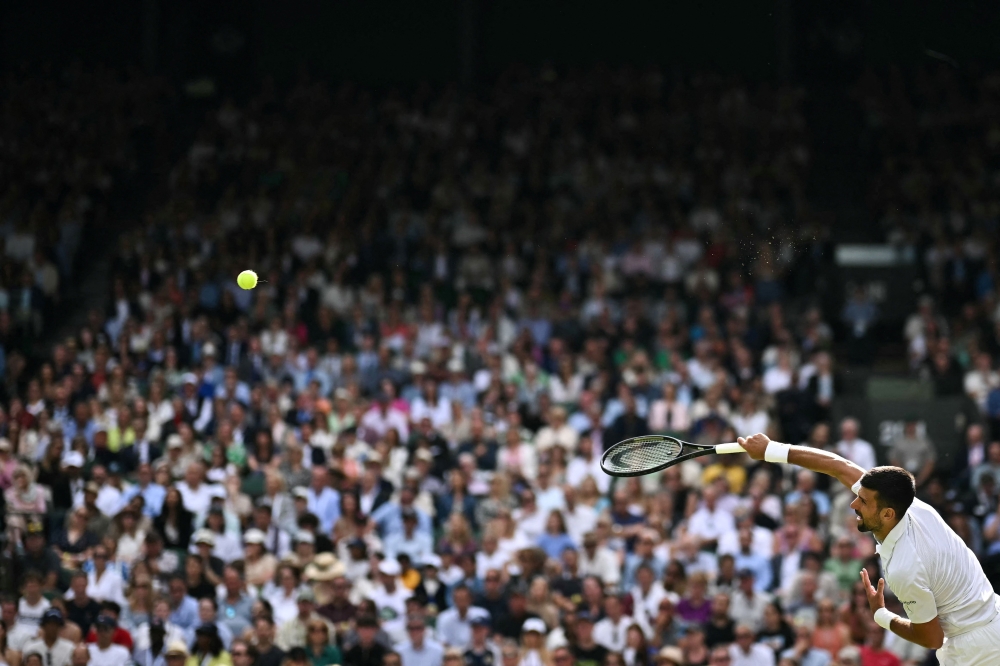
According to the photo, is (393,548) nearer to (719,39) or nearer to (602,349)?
(602,349)

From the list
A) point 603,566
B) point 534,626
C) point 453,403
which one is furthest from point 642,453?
point 453,403

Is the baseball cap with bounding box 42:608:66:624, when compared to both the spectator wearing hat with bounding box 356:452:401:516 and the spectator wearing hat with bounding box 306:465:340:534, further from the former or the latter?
the spectator wearing hat with bounding box 356:452:401:516

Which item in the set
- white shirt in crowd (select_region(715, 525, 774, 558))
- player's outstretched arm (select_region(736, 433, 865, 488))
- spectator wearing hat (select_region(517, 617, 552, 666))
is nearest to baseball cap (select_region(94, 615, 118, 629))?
spectator wearing hat (select_region(517, 617, 552, 666))

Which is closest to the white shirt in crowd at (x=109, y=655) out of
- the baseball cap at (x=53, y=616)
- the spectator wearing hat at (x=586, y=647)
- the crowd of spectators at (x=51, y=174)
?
the baseball cap at (x=53, y=616)

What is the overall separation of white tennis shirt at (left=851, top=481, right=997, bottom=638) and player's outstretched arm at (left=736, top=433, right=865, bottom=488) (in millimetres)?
355

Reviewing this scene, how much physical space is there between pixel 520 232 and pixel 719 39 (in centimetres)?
742

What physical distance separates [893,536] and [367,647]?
6.09m

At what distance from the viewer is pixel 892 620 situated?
6309 mm

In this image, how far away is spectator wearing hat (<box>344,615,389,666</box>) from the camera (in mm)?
11289

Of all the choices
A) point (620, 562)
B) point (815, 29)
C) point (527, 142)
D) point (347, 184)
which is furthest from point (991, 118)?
point (620, 562)

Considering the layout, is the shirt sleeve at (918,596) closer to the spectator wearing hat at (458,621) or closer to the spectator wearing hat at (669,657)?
the spectator wearing hat at (669,657)

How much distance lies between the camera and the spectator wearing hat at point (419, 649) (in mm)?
11336

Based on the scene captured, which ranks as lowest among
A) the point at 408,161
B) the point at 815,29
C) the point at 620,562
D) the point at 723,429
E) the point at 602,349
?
the point at 620,562

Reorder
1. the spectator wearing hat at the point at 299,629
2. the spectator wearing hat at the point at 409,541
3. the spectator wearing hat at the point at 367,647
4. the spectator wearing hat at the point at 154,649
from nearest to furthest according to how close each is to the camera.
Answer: the spectator wearing hat at the point at 367,647 < the spectator wearing hat at the point at 154,649 < the spectator wearing hat at the point at 299,629 < the spectator wearing hat at the point at 409,541
